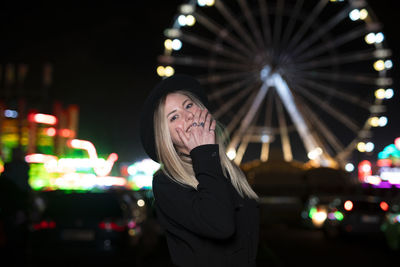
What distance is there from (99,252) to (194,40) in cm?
1991

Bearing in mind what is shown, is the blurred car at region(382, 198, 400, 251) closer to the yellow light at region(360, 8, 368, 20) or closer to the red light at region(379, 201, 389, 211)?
the red light at region(379, 201, 389, 211)

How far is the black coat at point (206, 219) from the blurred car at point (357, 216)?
39.7 ft

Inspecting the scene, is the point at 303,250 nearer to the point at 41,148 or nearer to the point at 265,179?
the point at 265,179

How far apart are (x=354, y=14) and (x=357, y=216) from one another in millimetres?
14878

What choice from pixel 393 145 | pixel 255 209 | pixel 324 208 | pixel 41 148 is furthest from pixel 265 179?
pixel 255 209

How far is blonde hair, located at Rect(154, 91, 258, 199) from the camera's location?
166 cm

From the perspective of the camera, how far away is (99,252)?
7766 millimetres

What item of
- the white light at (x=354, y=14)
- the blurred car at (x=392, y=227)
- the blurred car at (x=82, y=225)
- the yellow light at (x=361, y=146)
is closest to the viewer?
the blurred car at (x=82, y=225)

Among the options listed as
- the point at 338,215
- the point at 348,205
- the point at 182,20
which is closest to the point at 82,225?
the point at 348,205

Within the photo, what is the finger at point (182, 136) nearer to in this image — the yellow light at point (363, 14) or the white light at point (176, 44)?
the white light at point (176, 44)

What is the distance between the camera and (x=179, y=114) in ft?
5.72

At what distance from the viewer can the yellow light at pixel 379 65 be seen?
25.2 m

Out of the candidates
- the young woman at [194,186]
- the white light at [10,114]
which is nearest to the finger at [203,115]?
the young woman at [194,186]

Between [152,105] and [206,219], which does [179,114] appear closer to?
[152,105]
